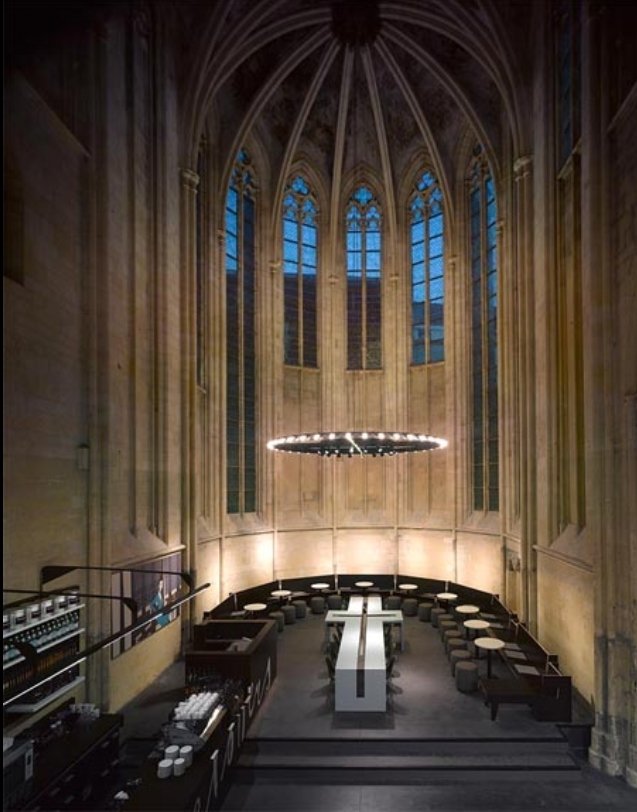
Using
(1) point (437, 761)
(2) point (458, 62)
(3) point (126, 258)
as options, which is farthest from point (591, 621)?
(2) point (458, 62)

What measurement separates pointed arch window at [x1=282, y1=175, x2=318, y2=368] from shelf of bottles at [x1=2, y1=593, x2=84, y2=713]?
1358 cm

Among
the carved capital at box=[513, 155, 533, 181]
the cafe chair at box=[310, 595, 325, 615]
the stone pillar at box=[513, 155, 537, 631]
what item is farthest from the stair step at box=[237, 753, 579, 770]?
the carved capital at box=[513, 155, 533, 181]

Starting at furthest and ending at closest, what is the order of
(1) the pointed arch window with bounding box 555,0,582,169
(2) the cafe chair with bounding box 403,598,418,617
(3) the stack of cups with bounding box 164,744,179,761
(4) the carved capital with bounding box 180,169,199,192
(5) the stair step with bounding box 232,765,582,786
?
(2) the cafe chair with bounding box 403,598,418,617 → (4) the carved capital with bounding box 180,169,199,192 → (1) the pointed arch window with bounding box 555,0,582,169 → (5) the stair step with bounding box 232,765,582,786 → (3) the stack of cups with bounding box 164,744,179,761

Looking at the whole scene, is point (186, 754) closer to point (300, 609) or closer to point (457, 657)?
point (457, 657)

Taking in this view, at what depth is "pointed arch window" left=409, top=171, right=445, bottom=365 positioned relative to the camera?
69.9 ft

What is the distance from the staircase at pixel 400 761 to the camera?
9.46 meters

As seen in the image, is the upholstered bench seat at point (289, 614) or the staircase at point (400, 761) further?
the upholstered bench seat at point (289, 614)

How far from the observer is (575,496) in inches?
473

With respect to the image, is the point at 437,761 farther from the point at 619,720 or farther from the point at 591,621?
the point at 591,621

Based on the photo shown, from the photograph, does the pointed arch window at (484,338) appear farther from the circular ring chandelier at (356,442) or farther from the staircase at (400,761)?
the staircase at (400,761)

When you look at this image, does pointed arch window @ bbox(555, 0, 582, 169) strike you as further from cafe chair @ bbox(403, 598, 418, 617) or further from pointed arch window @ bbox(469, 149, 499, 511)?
cafe chair @ bbox(403, 598, 418, 617)

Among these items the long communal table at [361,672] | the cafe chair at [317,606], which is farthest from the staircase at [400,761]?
the cafe chair at [317,606]

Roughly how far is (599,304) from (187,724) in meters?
9.07

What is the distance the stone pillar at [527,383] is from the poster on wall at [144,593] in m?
8.43
